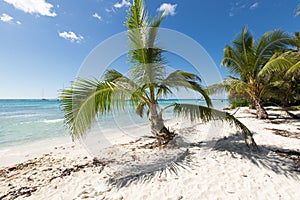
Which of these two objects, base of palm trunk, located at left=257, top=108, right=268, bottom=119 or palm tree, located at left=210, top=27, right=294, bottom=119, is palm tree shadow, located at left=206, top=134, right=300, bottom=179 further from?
base of palm trunk, located at left=257, top=108, right=268, bottom=119

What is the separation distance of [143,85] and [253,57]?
718 centimetres

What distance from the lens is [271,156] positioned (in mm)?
3293

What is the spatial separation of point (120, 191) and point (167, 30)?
4.24 metres

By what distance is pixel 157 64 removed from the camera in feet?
13.6

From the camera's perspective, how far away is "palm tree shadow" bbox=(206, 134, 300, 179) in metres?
2.70

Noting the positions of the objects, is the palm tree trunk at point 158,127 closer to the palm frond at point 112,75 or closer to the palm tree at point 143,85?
the palm tree at point 143,85

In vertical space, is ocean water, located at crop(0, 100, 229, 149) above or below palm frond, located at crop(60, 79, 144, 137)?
below

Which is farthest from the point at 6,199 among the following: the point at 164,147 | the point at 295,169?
the point at 295,169

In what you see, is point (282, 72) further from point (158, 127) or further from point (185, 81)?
point (158, 127)

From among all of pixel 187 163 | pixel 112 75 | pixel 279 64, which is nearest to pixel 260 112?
pixel 279 64

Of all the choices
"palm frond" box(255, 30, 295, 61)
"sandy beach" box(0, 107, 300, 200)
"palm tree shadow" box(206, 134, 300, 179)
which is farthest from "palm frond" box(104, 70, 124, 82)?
"palm frond" box(255, 30, 295, 61)

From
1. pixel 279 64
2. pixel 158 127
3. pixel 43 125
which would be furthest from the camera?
pixel 43 125

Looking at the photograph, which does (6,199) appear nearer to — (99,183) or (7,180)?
(7,180)

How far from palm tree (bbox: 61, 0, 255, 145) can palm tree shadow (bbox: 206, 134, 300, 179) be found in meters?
0.34
